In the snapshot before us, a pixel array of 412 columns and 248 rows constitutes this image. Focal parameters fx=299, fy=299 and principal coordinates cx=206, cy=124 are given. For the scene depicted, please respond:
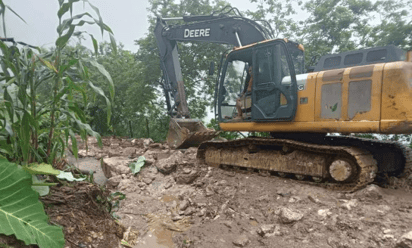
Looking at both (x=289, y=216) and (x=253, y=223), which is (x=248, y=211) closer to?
(x=253, y=223)

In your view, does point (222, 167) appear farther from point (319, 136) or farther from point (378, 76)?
point (378, 76)

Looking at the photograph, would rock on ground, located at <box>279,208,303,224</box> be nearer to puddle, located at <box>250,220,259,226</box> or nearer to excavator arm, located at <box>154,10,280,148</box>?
puddle, located at <box>250,220,259,226</box>

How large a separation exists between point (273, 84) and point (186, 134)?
262 cm

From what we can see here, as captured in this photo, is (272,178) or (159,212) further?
(272,178)

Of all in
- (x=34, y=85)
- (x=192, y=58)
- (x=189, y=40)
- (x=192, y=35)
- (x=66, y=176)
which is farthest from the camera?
(x=192, y=58)

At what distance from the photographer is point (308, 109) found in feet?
15.2

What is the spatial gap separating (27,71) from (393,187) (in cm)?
475

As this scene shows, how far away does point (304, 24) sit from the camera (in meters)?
14.3

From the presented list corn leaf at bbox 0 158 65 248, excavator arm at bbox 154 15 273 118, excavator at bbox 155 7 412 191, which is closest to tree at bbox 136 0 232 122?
excavator arm at bbox 154 15 273 118

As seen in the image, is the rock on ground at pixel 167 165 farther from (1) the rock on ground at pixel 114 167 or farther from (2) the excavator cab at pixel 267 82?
(2) the excavator cab at pixel 267 82

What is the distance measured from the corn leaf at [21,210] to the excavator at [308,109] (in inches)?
151

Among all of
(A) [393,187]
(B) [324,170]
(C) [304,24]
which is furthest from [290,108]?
(C) [304,24]

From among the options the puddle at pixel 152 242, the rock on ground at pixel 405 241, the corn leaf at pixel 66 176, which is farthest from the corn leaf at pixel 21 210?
the rock on ground at pixel 405 241

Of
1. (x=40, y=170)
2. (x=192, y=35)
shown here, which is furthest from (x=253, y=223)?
(x=192, y=35)
